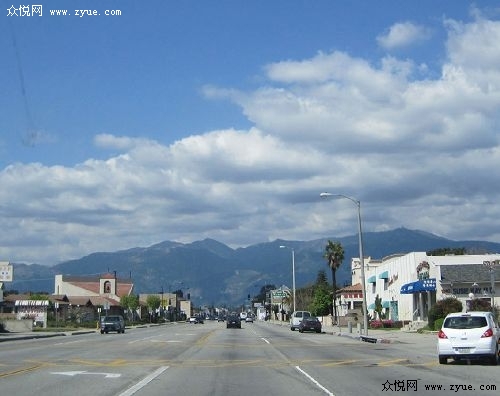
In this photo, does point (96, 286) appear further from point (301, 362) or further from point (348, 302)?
point (301, 362)

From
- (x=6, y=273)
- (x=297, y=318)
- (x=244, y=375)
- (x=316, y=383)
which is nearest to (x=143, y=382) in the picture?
(x=244, y=375)

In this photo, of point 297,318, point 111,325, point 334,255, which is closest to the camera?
point 111,325

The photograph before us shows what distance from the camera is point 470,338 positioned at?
71.5 ft

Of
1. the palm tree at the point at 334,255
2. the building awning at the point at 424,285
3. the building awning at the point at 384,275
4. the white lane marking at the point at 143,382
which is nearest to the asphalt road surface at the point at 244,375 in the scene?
the white lane marking at the point at 143,382

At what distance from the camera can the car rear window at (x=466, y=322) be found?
22.0 metres

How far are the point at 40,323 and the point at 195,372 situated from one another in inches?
2625

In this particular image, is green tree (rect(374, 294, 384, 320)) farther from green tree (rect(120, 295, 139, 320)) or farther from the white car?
green tree (rect(120, 295, 139, 320))

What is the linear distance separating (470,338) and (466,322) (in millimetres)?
608

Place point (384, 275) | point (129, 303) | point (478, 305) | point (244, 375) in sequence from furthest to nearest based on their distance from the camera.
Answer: point (129, 303), point (384, 275), point (478, 305), point (244, 375)

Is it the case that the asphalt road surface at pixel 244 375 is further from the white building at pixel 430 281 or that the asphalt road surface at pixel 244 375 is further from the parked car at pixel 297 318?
the parked car at pixel 297 318

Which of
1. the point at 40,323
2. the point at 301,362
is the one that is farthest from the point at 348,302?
the point at 301,362

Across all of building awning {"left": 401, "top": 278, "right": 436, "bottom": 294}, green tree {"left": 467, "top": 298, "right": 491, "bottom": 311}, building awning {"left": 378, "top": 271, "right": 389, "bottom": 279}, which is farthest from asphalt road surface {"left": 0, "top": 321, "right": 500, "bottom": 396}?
building awning {"left": 378, "top": 271, "right": 389, "bottom": 279}

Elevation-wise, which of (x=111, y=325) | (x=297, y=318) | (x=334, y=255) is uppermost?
(x=334, y=255)

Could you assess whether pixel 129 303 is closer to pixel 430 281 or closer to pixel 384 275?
pixel 384 275
